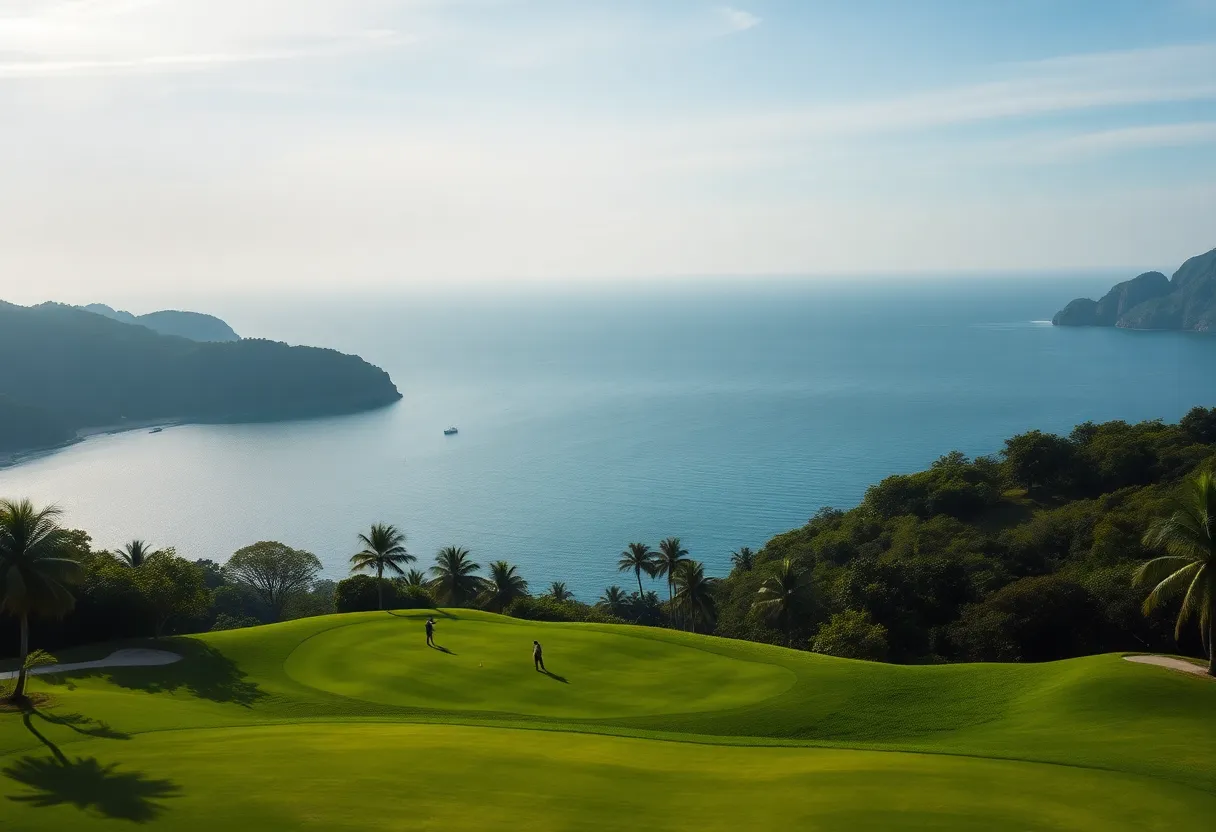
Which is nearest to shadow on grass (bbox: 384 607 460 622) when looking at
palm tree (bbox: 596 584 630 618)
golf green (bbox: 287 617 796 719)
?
golf green (bbox: 287 617 796 719)

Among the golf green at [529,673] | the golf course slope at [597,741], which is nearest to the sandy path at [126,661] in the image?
the golf course slope at [597,741]

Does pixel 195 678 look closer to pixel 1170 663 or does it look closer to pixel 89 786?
pixel 89 786

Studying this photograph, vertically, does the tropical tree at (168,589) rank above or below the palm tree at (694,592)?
above

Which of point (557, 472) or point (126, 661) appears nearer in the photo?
point (126, 661)

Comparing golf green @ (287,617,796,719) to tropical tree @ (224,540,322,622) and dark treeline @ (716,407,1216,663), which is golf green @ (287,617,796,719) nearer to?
dark treeline @ (716,407,1216,663)

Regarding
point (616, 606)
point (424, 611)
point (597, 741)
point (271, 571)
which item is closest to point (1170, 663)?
point (597, 741)

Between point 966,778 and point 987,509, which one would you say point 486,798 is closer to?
point 966,778

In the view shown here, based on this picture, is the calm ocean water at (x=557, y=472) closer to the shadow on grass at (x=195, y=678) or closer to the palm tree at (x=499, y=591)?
the palm tree at (x=499, y=591)
